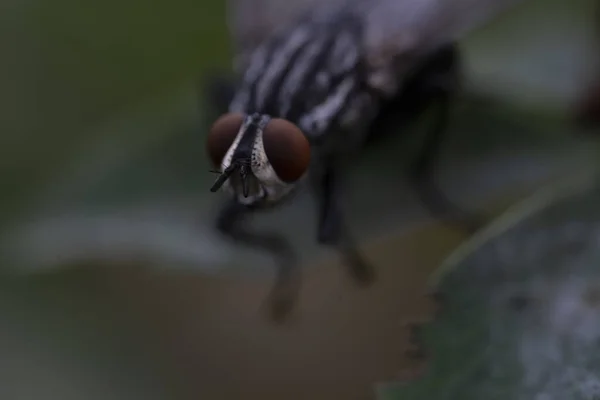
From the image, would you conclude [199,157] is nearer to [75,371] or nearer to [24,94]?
[75,371]

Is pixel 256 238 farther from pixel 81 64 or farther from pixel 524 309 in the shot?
pixel 81 64

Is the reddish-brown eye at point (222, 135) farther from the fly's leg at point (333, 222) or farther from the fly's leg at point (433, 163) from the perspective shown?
the fly's leg at point (433, 163)

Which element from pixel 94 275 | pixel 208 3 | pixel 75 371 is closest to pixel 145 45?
pixel 208 3

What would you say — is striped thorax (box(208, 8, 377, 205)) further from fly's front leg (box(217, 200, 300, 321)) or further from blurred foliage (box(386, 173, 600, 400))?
blurred foliage (box(386, 173, 600, 400))

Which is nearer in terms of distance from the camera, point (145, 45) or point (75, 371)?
point (75, 371)

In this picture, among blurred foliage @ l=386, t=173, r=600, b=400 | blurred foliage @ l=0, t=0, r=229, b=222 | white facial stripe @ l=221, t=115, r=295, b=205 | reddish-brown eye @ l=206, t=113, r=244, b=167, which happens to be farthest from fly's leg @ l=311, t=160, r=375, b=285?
blurred foliage @ l=0, t=0, r=229, b=222

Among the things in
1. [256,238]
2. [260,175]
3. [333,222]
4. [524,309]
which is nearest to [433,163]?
[333,222]
